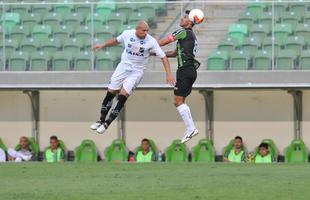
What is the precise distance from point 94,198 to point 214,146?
1126cm

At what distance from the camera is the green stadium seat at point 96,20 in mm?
24377

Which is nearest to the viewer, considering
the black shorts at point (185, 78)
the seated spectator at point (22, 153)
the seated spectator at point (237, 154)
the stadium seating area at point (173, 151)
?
the black shorts at point (185, 78)

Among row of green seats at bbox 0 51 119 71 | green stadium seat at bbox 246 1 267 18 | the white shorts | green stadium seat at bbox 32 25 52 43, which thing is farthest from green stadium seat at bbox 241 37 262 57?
the white shorts

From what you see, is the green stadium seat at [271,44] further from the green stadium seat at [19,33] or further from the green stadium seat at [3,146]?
the green stadium seat at [3,146]

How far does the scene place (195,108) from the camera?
25.1 metres

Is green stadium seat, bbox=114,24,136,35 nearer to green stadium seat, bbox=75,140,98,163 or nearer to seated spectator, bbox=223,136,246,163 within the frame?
green stadium seat, bbox=75,140,98,163

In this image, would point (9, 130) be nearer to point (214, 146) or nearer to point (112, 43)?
point (214, 146)

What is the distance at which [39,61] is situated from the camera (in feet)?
79.7

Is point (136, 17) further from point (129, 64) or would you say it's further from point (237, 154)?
point (129, 64)

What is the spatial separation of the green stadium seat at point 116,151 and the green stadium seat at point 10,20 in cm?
357

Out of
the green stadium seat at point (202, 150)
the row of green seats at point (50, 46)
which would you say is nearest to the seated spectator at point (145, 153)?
the green stadium seat at point (202, 150)

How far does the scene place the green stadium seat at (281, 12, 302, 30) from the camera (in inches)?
942

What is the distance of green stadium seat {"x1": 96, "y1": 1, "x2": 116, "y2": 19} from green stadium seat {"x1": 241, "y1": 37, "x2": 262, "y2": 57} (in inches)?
136

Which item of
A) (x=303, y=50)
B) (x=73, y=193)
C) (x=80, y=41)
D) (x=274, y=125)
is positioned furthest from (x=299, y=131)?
(x=73, y=193)
